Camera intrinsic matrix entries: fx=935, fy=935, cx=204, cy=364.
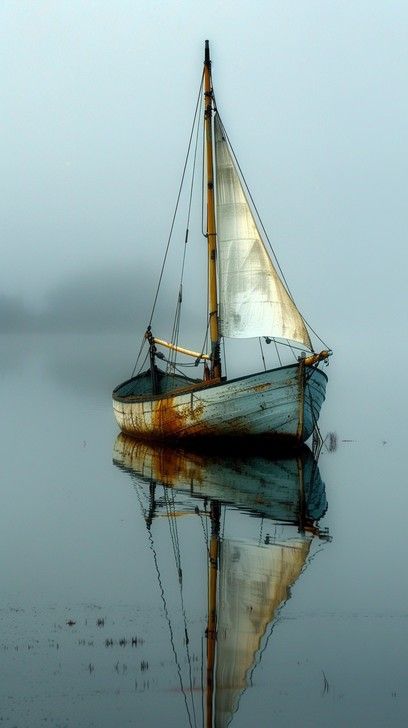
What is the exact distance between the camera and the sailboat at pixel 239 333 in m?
30.0

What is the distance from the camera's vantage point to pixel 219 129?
3228 centimetres

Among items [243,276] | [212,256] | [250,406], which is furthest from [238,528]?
[212,256]

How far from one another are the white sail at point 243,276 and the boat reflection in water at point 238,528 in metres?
4.34

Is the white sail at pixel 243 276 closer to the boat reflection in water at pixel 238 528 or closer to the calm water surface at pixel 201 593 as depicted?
the boat reflection in water at pixel 238 528

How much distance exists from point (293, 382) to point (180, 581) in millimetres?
15281

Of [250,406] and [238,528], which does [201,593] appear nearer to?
[238,528]

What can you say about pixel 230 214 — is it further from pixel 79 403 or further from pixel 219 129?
pixel 79 403

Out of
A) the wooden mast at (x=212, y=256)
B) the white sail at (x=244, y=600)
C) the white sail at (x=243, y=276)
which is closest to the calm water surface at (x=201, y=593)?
the white sail at (x=244, y=600)

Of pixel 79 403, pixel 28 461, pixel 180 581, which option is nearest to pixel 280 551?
pixel 180 581

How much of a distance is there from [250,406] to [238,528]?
10865 mm

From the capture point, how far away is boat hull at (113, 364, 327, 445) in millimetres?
29734

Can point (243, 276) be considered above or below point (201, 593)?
above

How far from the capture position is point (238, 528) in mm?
19469

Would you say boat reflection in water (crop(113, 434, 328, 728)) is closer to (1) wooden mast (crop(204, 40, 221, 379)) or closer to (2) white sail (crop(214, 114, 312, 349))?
(1) wooden mast (crop(204, 40, 221, 379))
